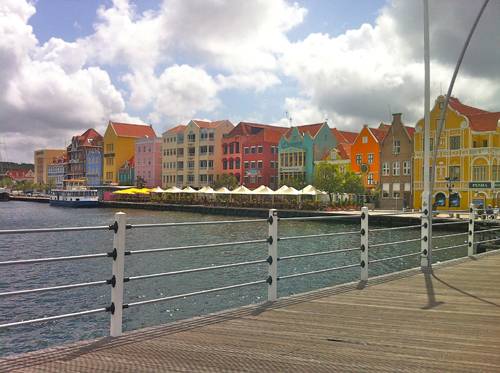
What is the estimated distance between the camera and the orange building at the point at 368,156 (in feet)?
236

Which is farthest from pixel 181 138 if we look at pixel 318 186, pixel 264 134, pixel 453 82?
pixel 453 82

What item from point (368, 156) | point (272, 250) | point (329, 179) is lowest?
point (272, 250)

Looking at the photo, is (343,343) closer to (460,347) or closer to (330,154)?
(460,347)

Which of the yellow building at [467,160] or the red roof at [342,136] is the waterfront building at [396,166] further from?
the red roof at [342,136]

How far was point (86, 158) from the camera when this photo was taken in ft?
468

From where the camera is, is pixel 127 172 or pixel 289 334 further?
pixel 127 172

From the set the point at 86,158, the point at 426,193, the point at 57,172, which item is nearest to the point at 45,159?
the point at 57,172

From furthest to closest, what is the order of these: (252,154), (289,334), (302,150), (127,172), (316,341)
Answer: (127,172)
(252,154)
(302,150)
(289,334)
(316,341)

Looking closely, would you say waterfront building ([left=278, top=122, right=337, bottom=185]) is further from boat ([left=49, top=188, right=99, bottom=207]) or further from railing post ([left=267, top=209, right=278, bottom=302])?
railing post ([left=267, top=209, right=278, bottom=302])

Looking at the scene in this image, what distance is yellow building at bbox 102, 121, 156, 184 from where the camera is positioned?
429 feet

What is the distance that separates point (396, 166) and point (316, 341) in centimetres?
6577

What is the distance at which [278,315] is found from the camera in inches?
282

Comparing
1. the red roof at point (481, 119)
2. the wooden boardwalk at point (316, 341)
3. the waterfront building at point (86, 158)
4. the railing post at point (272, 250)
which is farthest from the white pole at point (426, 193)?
the waterfront building at point (86, 158)

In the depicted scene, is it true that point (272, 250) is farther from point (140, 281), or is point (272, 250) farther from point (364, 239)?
point (140, 281)
